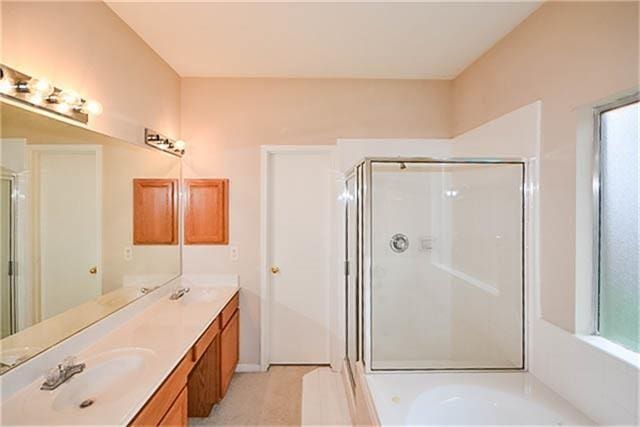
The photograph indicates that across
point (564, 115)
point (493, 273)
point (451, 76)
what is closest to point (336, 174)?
point (451, 76)

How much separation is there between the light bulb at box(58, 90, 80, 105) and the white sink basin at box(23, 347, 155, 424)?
1248 mm

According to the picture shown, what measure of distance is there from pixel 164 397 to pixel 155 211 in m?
1.62

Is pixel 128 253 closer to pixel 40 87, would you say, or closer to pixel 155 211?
pixel 155 211

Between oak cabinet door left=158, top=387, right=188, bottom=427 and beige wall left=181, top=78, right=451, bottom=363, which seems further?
beige wall left=181, top=78, right=451, bottom=363

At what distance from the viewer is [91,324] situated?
2031 millimetres

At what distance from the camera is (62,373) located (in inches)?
63.1

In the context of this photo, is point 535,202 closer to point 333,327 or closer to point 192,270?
point 333,327

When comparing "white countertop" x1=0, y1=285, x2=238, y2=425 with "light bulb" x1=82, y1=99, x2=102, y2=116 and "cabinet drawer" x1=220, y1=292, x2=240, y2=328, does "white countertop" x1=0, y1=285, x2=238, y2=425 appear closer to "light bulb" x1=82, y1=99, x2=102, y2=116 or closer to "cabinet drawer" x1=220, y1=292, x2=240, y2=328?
"cabinet drawer" x1=220, y1=292, x2=240, y2=328

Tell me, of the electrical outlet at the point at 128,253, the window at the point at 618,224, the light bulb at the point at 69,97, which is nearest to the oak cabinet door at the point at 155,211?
the electrical outlet at the point at 128,253

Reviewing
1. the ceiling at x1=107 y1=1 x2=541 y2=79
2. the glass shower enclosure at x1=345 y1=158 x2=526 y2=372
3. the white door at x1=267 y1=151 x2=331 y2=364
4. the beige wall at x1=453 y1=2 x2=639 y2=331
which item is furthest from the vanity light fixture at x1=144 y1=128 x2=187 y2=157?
the beige wall at x1=453 y1=2 x2=639 y2=331

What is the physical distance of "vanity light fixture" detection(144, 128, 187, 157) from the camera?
2.76m

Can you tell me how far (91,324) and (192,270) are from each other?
54.8 inches

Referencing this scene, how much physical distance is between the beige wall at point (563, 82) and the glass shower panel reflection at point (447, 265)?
0.28 m

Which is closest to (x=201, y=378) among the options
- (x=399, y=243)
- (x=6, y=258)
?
(x=6, y=258)
